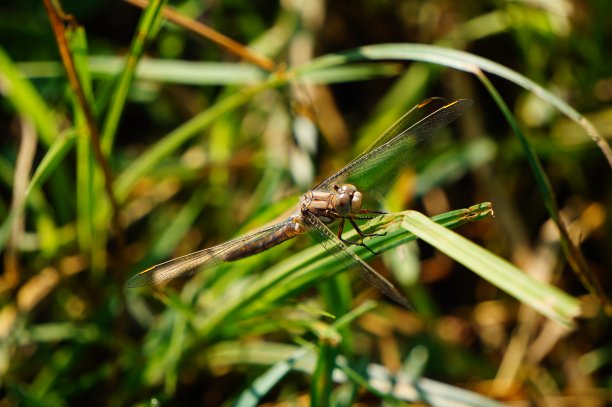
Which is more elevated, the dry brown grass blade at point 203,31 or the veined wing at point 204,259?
the dry brown grass blade at point 203,31

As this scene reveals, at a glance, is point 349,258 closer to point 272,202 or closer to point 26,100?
point 272,202

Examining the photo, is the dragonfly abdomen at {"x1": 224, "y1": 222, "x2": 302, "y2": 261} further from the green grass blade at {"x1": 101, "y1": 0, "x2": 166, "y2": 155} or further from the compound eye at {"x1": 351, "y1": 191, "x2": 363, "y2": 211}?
the green grass blade at {"x1": 101, "y1": 0, "x2": 166, "y2": 155}

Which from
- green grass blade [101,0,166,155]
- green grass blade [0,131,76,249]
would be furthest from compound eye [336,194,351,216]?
green grass blade [0,131,76,249]

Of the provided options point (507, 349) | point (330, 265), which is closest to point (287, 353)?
point (330, 265)

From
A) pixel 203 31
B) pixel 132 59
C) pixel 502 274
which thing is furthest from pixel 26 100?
pixel 502 274

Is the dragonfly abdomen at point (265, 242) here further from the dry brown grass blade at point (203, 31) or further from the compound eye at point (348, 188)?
the dry brown grass blade at point (203, 31)

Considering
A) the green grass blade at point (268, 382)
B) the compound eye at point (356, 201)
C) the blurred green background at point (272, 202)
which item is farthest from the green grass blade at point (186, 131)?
the green grass blade at point (268, 382)
